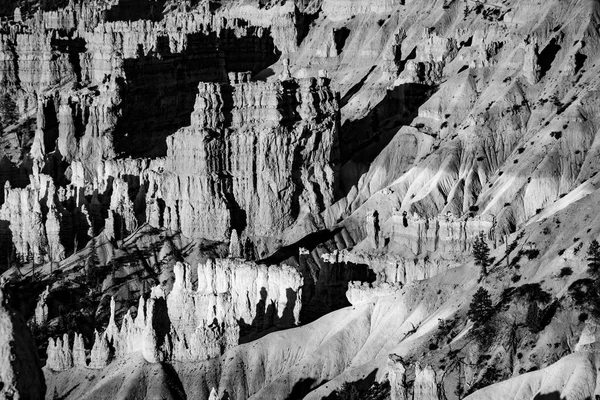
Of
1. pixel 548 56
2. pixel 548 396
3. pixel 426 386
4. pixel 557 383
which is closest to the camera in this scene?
pixel 548 396

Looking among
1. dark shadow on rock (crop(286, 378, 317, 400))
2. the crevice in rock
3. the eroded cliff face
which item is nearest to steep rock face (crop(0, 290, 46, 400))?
the eroded cliff face

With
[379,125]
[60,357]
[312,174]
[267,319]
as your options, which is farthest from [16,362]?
[379,125]

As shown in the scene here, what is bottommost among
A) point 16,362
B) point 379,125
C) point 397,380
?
point 397,380

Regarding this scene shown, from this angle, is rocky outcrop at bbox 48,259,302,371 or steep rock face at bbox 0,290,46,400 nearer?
steep rock face at bbox 0,290,46,400

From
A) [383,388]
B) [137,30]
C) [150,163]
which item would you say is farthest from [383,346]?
[137,30]

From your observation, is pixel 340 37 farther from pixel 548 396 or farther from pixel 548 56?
pixel 548 396

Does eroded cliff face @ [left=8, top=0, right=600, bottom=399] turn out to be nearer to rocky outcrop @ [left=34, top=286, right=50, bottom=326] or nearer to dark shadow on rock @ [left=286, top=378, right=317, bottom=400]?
dark shadow on rock @ [left=286, top=378, right=317, bottom=400]
